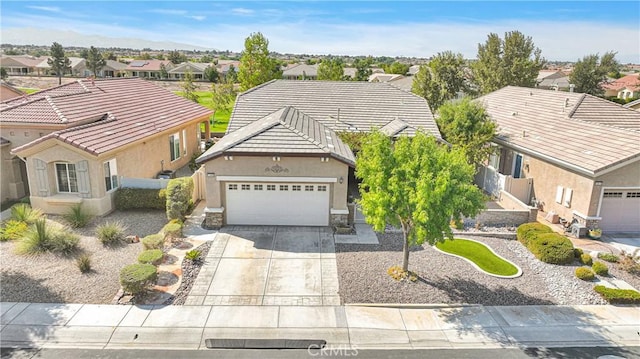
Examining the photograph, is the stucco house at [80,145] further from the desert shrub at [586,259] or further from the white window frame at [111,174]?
the desert shrub at [586,259]

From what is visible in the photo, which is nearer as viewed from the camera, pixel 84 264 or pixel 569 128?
pixel 84 264

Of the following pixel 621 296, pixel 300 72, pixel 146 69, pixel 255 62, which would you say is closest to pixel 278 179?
pixel 621 296

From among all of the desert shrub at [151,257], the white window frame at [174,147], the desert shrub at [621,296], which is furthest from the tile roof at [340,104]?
the desert shrub at [621,296]

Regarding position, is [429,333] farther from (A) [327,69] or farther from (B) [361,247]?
(A) [327,69]

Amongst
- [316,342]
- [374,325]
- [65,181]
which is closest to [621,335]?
[374,325]

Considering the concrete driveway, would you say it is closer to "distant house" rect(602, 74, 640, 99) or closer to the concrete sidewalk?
the concrete sidewalk

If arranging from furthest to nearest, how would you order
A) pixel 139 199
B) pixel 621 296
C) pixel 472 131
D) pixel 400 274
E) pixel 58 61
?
1. pixel 58 61
2. pixel 472 131
3. pixel 139 199
4. pixel 400 274
5. pixel 621 296

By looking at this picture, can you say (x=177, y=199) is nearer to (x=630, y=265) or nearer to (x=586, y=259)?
(x=586, y=259)
